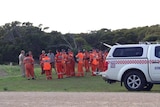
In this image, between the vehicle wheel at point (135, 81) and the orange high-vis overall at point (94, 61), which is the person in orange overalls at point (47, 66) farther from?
the vehicle wheel at point (135, 81)

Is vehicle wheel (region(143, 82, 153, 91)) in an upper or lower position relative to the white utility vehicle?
lower

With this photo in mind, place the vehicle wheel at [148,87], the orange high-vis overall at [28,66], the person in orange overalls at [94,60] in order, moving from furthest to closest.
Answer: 1. the person in orange overalls at [94,60]
2. the orange high-vis overall at [28,66]
3. the vehicle wheel at [148,87]

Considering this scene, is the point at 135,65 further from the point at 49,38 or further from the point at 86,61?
the point at 49,38

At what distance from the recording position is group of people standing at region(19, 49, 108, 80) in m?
29.6

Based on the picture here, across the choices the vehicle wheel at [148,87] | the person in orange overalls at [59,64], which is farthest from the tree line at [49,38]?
the vehicle wheel at [148,87]

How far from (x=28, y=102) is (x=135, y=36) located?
68.0 meters

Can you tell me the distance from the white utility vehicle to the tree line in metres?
46.3

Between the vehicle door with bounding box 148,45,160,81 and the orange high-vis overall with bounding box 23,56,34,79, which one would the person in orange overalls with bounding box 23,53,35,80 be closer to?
the orange high-vis overall with bounding box 23,56,34,79

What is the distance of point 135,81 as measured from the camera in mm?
19875

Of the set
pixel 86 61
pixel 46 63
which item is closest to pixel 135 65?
pixel 46 63

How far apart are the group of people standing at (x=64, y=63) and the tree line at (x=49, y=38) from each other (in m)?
33.3

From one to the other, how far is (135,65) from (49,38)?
5736 cm

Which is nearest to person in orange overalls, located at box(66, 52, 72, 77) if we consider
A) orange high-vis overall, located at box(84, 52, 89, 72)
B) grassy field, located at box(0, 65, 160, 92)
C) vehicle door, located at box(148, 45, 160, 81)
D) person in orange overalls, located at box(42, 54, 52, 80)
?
person in orange overalls, located at box(42, 54, 52, 80)

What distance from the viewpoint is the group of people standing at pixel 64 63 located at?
29.6 m
